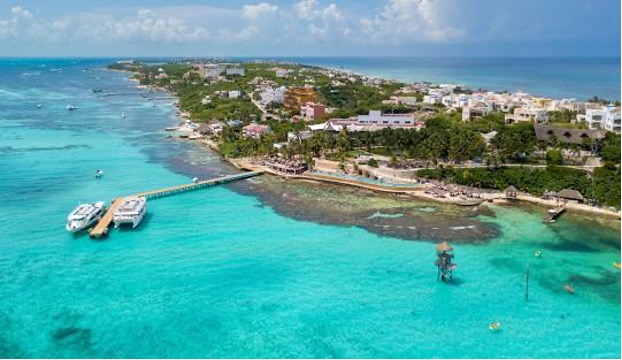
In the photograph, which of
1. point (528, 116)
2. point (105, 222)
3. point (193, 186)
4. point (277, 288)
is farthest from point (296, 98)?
point (277, 288)

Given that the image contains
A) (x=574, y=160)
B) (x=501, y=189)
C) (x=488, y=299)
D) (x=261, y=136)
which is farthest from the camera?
(x=261, y=136)

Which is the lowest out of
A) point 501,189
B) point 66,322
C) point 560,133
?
point 66,322

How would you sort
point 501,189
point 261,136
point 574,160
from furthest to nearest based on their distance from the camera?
point 261,136
point 574,160
point 501,189

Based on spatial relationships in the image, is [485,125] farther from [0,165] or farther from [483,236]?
[0,165]

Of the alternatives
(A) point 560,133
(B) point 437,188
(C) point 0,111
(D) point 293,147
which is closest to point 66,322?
(B) point 437,188

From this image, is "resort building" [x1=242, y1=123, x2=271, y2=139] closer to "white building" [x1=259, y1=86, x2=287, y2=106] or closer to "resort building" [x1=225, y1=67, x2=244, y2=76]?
"white building" [x1=259, y1=86, x2=287, y2=106]

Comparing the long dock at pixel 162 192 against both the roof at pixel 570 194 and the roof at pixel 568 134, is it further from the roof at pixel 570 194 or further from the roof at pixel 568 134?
the roof at pixel 568 134

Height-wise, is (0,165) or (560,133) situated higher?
(560,133)

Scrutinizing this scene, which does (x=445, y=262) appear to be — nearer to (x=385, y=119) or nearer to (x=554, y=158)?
(x=554, y=158)
